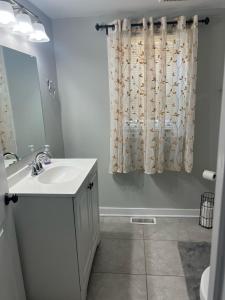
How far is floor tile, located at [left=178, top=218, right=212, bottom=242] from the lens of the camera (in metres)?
2.35

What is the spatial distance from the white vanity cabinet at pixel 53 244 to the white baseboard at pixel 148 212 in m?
1.18

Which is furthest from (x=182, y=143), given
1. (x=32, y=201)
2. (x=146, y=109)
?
(x=32, y=201)

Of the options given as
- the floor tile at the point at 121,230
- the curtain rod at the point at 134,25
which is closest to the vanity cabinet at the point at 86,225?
the floor tile at the point at 121,230

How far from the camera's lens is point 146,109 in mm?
2367

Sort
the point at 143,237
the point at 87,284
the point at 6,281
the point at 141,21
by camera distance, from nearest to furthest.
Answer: the point at 6,281 → the point at 87,284 → the point at 141,21 → the point at 143,237

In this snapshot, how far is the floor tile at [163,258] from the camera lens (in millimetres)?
1928

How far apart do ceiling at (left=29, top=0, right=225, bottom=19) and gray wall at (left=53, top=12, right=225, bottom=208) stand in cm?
10

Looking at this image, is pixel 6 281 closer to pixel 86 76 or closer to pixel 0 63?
pixel 0 63

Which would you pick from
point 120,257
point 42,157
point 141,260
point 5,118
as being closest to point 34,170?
point 42,157

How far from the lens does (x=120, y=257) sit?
210cm

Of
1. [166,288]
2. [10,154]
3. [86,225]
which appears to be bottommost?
[166,288]

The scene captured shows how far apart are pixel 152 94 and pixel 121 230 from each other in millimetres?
1513

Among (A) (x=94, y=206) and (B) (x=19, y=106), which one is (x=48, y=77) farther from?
(A) (x=94, y=206)

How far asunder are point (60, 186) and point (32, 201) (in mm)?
193
